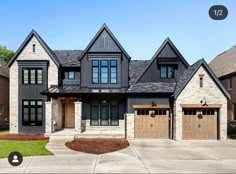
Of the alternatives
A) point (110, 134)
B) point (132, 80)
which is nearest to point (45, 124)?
point (110, 134)

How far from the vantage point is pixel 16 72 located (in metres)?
26.8

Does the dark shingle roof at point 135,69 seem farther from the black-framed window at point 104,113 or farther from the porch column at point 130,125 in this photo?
the porch column at point 130,125

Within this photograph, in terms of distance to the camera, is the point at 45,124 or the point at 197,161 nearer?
the point at 197,161

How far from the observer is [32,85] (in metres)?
26.6

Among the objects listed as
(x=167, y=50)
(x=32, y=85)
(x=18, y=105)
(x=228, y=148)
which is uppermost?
(x=167, y=50)

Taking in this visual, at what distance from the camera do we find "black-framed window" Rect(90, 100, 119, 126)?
26.7 metres

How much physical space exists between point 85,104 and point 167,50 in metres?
8.66

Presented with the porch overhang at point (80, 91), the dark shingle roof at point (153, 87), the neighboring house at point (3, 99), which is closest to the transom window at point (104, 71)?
the porch overhang at point (80, 91)

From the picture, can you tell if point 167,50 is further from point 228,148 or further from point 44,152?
point 44,152

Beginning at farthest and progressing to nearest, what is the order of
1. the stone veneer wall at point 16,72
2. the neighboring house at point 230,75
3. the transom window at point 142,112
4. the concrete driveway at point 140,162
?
the neighboring house at point 230,75 → the stone veneer wall at point 16,72 → the transom window at point 142,112 → the concrete driveway at point 140,162

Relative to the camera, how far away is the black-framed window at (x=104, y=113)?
26.7m

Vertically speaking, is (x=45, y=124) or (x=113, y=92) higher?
(x=113, y=92)

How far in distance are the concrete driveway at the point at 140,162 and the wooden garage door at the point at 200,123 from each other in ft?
15.1

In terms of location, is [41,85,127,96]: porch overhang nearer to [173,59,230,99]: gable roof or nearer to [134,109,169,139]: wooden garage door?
[134,109,169,139]: wooden garage door
